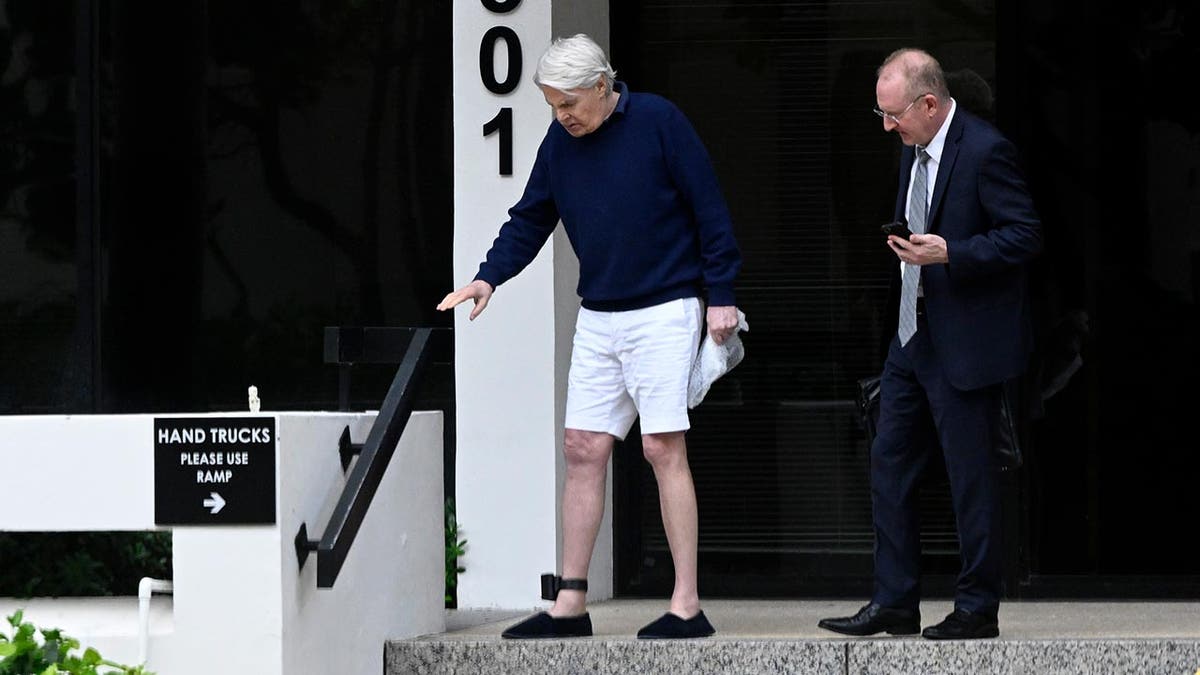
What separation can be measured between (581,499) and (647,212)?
35.5 inches

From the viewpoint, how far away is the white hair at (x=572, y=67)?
5.10 metres

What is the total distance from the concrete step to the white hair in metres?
1.64

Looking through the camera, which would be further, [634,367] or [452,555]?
[452,555]

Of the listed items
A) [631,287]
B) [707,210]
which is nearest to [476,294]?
[631,287]

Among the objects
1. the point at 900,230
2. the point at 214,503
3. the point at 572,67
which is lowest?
the point at 214,503

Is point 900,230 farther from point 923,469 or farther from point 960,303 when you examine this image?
point 923,469

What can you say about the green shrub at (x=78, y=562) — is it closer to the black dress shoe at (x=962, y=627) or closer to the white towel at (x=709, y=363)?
the white towel at (x=709, y=363)

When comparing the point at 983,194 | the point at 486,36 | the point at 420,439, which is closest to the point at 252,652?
the point at 420,439

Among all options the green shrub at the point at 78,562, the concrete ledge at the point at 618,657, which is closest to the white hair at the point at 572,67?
the concrete ledge at the point at 618,657

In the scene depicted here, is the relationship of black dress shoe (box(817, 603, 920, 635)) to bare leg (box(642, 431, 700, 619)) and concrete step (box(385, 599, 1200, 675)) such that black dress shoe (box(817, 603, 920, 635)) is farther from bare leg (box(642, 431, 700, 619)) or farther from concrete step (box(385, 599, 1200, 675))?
bare leg (box(642, 431, 700, 619))

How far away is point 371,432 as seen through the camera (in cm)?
493

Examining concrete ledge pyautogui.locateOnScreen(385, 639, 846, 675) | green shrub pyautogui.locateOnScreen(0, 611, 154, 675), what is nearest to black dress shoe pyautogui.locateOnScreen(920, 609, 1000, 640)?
concrete ledge pyautogui.locateOnScreen(385, 639, 846, 675)

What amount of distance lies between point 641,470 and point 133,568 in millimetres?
2023

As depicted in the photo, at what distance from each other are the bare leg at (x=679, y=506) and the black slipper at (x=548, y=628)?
12.0 inches
